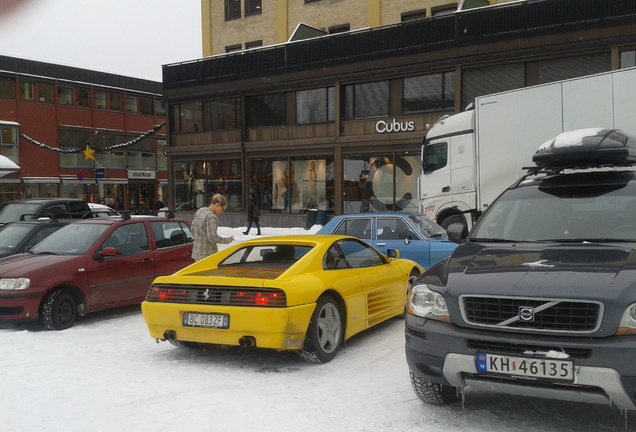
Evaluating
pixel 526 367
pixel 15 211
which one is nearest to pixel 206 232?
pixel 526 367

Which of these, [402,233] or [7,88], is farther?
[7,88]

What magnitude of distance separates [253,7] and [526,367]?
31033mm

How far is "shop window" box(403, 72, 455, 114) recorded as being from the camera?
22.8m

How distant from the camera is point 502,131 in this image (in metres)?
13.1

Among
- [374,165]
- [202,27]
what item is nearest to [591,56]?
[374,165]

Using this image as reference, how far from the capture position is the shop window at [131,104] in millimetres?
50781

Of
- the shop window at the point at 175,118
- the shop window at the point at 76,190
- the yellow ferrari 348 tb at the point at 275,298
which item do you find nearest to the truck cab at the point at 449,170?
the yellow ferrari 348 tb at the point at 275,298

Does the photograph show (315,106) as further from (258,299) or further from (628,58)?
(258,299)

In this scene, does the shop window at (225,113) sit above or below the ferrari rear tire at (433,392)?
above

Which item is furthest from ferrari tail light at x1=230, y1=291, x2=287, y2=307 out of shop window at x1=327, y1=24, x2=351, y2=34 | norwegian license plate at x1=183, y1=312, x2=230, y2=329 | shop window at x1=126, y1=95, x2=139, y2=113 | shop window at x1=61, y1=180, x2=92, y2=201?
shop window at x1=126, y1=95, x2=139, y2=113

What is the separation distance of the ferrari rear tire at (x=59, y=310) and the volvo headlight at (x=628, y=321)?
664cm

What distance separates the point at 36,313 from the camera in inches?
296

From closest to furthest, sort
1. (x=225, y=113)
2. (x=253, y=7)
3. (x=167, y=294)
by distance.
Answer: (x=167, y=294)
(x=225, y=113)
(x=253, y=7)

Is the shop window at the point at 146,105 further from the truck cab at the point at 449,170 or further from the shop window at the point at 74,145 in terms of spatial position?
the truck cab at the point at 449,170
